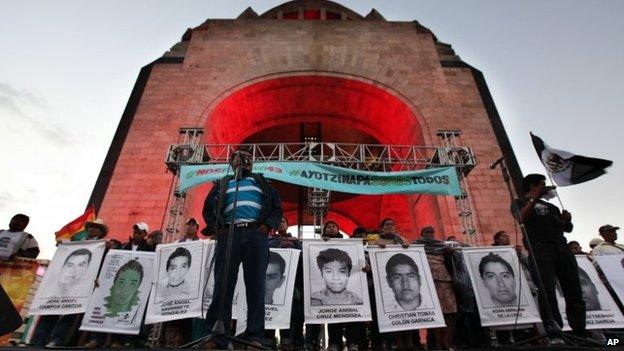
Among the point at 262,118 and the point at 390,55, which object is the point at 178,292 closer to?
the point at 262,118

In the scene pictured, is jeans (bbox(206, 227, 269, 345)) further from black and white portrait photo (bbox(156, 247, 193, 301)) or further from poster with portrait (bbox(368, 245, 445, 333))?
poster with portrait (bbox(368, 245, 445, 333))

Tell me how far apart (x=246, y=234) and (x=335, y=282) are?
1.69 metres

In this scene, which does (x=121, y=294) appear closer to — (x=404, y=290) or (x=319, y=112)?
(x=404, y=290)

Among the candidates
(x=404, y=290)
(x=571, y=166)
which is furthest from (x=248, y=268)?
(x=571, y=166)

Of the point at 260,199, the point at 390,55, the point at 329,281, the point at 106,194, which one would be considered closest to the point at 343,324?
the point at 329,281

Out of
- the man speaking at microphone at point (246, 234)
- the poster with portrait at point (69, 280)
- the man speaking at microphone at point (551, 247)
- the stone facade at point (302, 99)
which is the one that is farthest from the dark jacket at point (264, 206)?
the stone facade at point (302, 99)

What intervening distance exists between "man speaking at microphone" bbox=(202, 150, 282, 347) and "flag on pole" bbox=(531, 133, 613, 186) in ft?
13.1

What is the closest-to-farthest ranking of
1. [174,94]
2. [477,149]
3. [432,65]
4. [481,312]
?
[481,312], [477,149], [174,94], [432,65]

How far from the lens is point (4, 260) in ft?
18.5

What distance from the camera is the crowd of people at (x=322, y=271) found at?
155 inches

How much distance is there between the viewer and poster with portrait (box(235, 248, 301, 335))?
15.7 ft

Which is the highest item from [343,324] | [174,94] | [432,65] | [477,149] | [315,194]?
[432,65]

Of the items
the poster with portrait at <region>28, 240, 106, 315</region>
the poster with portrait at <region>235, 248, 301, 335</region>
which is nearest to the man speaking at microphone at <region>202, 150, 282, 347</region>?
the poster with portrait at <region>235, 248, 301, 335</region>

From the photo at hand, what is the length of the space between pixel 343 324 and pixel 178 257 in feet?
8.09
